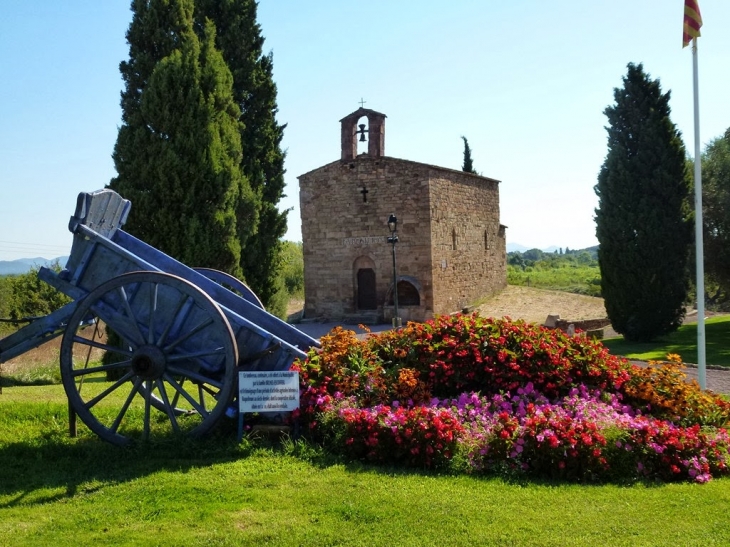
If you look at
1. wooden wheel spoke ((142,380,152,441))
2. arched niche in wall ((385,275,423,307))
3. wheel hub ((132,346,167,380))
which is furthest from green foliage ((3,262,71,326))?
wheel hub ((132,346,167,380))

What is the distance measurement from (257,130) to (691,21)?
12721 mm

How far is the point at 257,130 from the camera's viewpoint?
62.7ft

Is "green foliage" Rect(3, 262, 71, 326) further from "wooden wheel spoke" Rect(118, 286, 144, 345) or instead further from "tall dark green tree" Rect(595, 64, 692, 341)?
"wooden wheel spoke" Rect(118, 286, 144, 345)

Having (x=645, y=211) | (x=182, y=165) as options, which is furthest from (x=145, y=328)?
(x=645, y=211)

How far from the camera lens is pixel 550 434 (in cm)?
507

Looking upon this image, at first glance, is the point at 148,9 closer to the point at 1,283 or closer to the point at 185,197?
A: the point at 185,197

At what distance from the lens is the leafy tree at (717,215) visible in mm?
18984

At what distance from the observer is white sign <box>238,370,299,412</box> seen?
557 centimetres

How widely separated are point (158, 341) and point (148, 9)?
11.1 meters

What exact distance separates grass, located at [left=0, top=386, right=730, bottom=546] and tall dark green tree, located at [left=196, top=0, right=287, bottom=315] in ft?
38.8

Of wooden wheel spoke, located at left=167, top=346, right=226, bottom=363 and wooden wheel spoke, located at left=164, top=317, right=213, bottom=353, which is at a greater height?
wooden wheel spoke, located at left=164, top=317, right=213, bottom=353

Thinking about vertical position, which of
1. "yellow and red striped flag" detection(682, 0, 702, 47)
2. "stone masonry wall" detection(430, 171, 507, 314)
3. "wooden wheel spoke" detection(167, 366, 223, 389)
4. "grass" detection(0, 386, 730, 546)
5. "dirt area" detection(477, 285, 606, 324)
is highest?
"yellow and red striped flag" detection(682, 0, 702, 47)

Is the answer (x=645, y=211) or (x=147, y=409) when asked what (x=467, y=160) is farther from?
(x=147, y=409)

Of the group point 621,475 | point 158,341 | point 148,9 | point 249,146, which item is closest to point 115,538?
point 158,341
